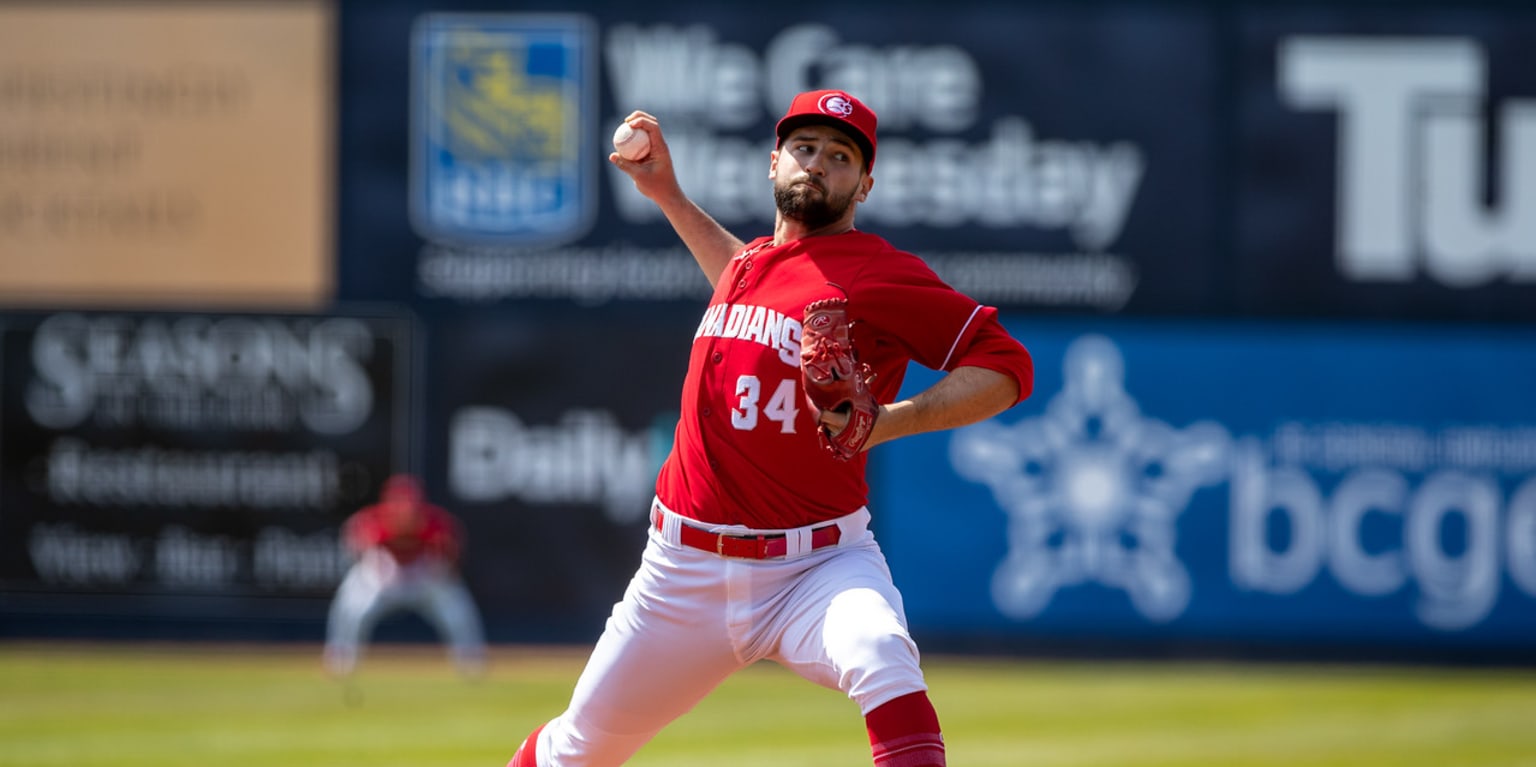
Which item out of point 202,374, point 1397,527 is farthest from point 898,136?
point 202,374

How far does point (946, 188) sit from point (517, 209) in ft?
11.6

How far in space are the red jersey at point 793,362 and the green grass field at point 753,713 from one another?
4838mm

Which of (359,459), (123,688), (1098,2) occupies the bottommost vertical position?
(123,688)

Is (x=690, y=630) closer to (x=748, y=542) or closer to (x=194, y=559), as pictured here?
(x=748, y=542)

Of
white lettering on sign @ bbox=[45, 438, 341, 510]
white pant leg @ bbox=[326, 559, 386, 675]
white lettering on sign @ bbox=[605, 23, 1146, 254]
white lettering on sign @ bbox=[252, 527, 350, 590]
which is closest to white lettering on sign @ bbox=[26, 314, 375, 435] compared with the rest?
white lettering on sign @ bbox=[45, 438, 341, 510]

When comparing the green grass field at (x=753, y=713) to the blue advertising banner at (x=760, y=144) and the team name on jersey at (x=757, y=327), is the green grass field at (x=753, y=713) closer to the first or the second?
the blue advertising banner at (x=760, y=144)

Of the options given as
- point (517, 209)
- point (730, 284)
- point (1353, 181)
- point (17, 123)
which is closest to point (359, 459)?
point (517, 209)

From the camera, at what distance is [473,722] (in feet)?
35.3

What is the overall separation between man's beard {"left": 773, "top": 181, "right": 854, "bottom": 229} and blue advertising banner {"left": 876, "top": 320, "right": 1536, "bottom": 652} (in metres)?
10.7

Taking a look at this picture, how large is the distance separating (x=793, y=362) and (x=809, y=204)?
388 millimetres

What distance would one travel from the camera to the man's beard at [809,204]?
169 inches

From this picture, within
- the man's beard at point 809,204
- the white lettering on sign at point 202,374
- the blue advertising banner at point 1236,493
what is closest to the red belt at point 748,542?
the man's beard at point 809,204

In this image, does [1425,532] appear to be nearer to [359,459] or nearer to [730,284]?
[359,459]

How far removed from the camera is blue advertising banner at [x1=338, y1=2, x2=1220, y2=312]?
1509 cm
